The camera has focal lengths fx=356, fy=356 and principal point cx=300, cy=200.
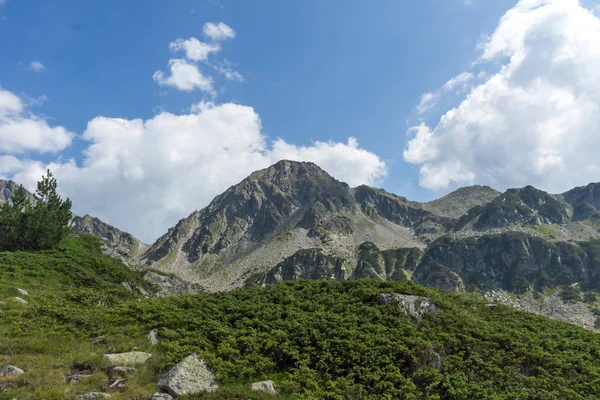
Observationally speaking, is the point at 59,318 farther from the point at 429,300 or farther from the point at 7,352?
the point at 429,300

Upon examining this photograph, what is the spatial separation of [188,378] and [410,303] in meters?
13.8

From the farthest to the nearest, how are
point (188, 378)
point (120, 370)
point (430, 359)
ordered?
1. point (430, 359)
2. point (120, 370)
3. point (188, 378)

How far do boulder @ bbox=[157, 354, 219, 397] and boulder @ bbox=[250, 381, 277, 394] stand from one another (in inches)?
61.0

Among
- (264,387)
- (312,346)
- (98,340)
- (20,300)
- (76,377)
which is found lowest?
(76,377)

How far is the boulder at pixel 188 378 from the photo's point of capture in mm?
13680

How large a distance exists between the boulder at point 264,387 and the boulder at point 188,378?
1549 mm

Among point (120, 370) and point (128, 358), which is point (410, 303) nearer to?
point (128, 358)

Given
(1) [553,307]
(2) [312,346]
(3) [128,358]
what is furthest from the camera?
(1) [553,307]

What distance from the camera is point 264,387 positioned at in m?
14.8

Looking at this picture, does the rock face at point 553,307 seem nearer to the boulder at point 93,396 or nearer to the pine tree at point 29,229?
the pine tree at point 29,229

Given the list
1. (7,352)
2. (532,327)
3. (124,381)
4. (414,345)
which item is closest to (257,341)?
(124,381)

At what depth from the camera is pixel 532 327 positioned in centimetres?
2192

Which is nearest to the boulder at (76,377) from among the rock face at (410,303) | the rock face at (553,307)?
the rock face at (410,303)

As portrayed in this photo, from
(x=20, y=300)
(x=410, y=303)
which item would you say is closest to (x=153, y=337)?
(x=20, y=300)
